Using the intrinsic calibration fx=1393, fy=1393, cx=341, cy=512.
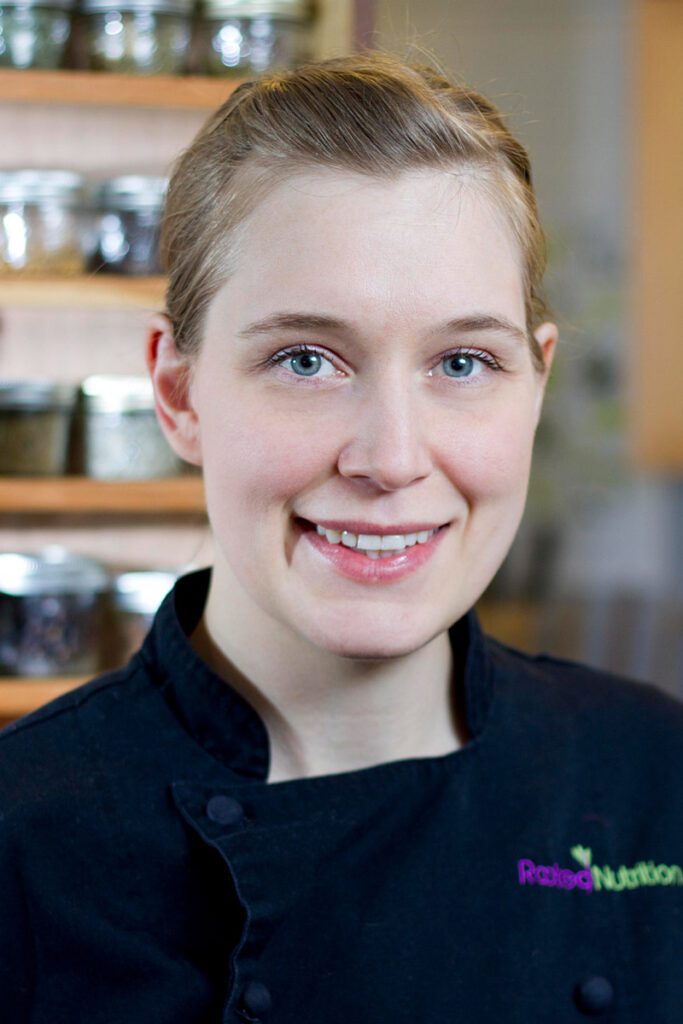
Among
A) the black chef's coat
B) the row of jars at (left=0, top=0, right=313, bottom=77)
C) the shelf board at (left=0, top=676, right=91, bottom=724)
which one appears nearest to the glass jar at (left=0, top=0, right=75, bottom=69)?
the row of jars at (left=0, top=0, right=313, bottom=77)

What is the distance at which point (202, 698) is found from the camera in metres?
1.10

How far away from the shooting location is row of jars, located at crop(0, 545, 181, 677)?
2.01 m

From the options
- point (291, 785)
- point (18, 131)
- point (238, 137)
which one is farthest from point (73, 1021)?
point (18, 131)

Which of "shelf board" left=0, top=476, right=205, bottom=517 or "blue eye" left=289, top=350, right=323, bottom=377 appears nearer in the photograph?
"blue eye" left=289, top=350, right=323, bottom=377

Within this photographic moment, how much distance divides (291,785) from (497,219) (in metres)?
0.46

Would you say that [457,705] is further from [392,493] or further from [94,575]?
[94,575]

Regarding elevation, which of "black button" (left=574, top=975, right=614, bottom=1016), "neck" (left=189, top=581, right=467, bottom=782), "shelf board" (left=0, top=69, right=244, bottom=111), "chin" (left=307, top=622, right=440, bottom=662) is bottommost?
"black button" (left=574, top=975, right=614, bottom=1016)

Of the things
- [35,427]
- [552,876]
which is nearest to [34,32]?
[35,427]

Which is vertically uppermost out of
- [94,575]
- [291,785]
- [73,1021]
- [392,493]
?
[392,493]

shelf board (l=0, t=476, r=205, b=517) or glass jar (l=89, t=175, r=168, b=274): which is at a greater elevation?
glass jar (l=89, t=175, r=168, b=274)

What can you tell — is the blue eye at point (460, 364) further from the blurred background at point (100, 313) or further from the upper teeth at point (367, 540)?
the blurred background at point (100, 313)

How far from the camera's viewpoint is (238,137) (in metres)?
1.07

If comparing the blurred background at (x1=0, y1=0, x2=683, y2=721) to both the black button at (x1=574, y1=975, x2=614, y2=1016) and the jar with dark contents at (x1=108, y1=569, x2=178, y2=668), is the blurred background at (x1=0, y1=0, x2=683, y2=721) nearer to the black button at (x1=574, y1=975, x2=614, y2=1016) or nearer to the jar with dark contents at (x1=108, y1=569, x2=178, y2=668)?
the jar with dark contents at (x1=108, y1=569, x2=178, y2=668)

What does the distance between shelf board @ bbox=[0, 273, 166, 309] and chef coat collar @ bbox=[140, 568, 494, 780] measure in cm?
92
